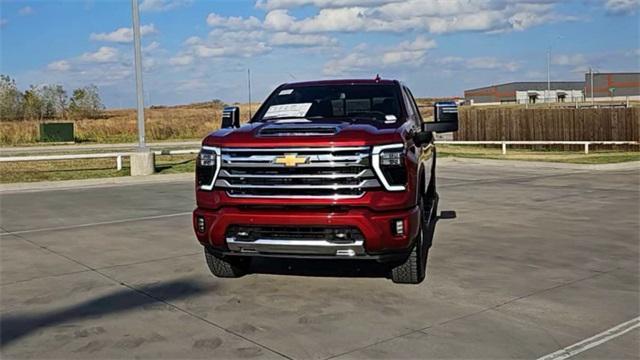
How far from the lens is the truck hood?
19.0ft

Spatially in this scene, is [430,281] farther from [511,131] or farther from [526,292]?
[511,131]

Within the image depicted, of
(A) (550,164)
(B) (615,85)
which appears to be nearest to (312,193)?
(A) (550,164)

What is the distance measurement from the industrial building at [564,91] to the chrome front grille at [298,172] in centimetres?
8437

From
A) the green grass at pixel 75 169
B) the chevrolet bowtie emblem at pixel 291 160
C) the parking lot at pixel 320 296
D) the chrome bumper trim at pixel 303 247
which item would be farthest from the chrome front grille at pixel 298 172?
the green grass at pixel 75 169

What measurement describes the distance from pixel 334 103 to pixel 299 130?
158 cm

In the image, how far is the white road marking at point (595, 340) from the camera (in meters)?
4.67

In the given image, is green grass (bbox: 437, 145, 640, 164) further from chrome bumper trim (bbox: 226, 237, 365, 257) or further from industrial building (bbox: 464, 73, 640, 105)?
industrial building (bbox: 464, 73, 640, 105)

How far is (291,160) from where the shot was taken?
584 centimetres

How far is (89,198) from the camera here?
48.7ft

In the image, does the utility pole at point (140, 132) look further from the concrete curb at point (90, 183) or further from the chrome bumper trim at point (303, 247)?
the chrome bumper trim at point (303, 247)

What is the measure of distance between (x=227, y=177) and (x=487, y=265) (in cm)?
306

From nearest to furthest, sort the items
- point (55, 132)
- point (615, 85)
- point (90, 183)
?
point (90, 183) → point (55, 132) → point (615, 85)

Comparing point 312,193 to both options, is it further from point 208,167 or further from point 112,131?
point 112,131

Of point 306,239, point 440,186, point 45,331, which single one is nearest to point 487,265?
point 306,239
